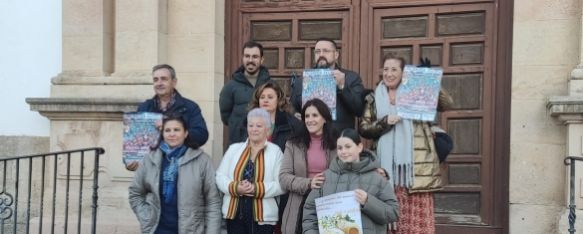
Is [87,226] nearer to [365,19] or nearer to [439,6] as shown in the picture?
[365,19]

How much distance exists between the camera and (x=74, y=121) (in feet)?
23.7

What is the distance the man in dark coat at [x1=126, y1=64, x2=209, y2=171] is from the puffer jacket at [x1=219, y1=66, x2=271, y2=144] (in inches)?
15.7

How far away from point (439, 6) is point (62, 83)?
3.97 meters

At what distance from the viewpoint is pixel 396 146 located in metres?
4.94

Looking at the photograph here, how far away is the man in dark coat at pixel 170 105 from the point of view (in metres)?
5.15

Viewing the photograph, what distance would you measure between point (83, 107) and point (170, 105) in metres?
2.22

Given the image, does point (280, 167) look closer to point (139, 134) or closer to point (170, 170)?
point (170, 170)

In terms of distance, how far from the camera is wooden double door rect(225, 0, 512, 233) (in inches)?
260

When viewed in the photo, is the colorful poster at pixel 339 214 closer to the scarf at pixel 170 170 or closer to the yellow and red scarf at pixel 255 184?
the yellow and red scarf at pixel 255 184

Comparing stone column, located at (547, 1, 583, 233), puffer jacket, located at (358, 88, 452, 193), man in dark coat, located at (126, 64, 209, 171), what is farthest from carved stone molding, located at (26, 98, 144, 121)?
stone column, located at (547, 1, 583, 233)

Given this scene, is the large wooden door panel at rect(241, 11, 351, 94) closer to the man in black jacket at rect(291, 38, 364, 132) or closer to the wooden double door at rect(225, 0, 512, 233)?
the wooden double door at rect(225, 0, 512, 233)

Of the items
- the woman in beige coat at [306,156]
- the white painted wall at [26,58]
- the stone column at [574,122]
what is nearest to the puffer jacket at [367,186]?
the woman in beige coat at [306,156]

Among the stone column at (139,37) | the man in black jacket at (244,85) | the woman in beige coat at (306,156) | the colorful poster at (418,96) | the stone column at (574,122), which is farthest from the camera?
the stone column at (139,37)

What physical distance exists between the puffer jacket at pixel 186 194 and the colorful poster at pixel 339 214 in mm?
850
